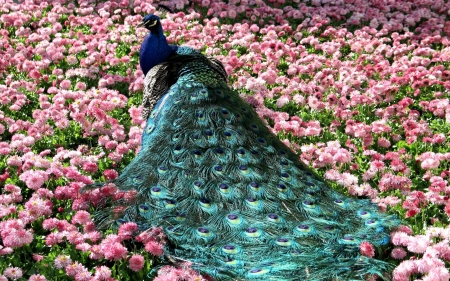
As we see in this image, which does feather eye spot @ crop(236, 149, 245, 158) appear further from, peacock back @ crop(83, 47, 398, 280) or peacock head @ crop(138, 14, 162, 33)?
peacock head @ crop(138, 14, 162, 33)

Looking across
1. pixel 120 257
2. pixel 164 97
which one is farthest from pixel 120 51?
pixel 120 257

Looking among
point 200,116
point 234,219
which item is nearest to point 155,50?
point 200,116

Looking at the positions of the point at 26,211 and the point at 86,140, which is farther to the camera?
the point at 86,140

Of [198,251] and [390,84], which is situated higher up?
[198,251]

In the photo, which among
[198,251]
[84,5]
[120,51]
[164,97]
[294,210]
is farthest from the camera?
[84,5]

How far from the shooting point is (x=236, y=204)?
3.82 metres

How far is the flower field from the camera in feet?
12.9

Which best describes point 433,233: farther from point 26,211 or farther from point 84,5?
point 84,5

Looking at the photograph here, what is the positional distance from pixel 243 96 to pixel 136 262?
3522mm

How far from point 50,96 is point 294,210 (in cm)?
398

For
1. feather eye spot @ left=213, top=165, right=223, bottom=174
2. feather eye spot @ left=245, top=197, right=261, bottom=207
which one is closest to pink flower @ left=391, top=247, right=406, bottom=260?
feather eye spot @ left=245, top=197, right=261, bottom=207

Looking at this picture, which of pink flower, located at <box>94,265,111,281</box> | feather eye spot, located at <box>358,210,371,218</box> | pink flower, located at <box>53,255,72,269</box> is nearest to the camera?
pink flower, located at <box>94,265,111,281</box>

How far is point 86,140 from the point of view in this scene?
5953 millimetres

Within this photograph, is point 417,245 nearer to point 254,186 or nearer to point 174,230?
point 254,186
